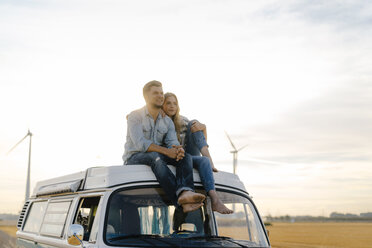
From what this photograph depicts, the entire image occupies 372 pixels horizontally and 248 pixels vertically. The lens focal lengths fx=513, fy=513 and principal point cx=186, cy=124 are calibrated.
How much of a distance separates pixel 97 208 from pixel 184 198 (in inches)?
35.3

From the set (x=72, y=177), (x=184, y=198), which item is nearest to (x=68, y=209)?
(x=72, y=177)

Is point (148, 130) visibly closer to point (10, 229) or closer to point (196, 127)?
point (196, 127)

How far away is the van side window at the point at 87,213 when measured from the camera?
5312mm

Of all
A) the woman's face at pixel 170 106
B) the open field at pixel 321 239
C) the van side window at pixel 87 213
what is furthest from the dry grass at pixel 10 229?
the van side window at pixel 87 213

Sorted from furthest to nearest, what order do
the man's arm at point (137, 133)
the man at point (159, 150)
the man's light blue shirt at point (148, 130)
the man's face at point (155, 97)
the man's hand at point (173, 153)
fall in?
the man's face at point (155, 97), the man's light blue shirt at point (148, 130), the man's arm at point (137, 133), the man's hand at point (173, 153), the man at point (159, 150)

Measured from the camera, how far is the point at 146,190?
5355mm

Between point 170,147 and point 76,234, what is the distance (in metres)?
1.77

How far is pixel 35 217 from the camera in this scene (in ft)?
25.2

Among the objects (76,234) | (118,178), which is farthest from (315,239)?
(76,234)

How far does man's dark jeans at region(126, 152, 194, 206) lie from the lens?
5297mm

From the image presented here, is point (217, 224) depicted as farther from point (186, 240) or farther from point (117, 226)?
point (117, 226)

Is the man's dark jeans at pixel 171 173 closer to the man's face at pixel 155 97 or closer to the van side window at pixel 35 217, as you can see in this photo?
the man's face at pixel 155 97

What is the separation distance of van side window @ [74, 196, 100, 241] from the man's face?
1485 millimetres

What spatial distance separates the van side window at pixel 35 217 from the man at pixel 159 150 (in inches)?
71.8
